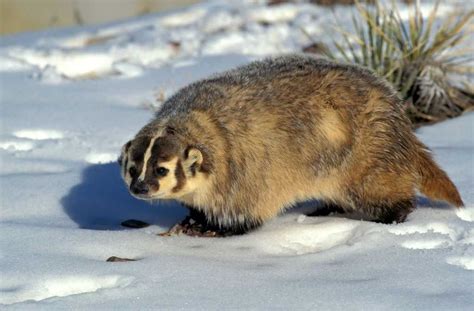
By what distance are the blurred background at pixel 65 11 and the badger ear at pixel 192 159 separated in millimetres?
8085

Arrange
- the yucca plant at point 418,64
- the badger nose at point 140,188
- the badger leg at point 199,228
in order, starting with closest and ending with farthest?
the badger nose at point 140,188 < the badger leg at point 199,228 < the yucca plant at point 418,64

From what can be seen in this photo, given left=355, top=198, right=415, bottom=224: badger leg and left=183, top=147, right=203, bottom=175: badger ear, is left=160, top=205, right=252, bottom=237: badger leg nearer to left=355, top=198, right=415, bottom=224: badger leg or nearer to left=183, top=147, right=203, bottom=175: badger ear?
left=183, top=147, right=203, bottom=175: badger ear

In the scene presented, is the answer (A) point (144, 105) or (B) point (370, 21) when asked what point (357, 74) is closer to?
(B) point (370, 21)

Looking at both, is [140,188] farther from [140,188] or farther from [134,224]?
[134,224]

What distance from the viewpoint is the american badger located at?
17.0 feet

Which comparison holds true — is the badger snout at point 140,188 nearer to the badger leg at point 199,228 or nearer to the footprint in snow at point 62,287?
the badger leg at point 199,228

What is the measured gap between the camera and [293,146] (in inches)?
210

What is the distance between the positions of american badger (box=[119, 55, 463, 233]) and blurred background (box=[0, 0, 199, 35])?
7.80 metres

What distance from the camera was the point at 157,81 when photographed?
852cm

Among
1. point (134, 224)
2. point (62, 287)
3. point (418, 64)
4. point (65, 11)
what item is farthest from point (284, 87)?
point (65, 11)

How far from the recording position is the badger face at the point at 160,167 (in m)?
4.92

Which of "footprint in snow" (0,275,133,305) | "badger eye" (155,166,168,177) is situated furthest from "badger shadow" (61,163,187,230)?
"footprint in snow" (0,275,133,305)

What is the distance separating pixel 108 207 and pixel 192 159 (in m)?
1.00

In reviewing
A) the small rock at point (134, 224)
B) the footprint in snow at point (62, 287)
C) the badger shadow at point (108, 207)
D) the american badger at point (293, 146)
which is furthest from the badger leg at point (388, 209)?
the footprint in snow at point (62, 287)
